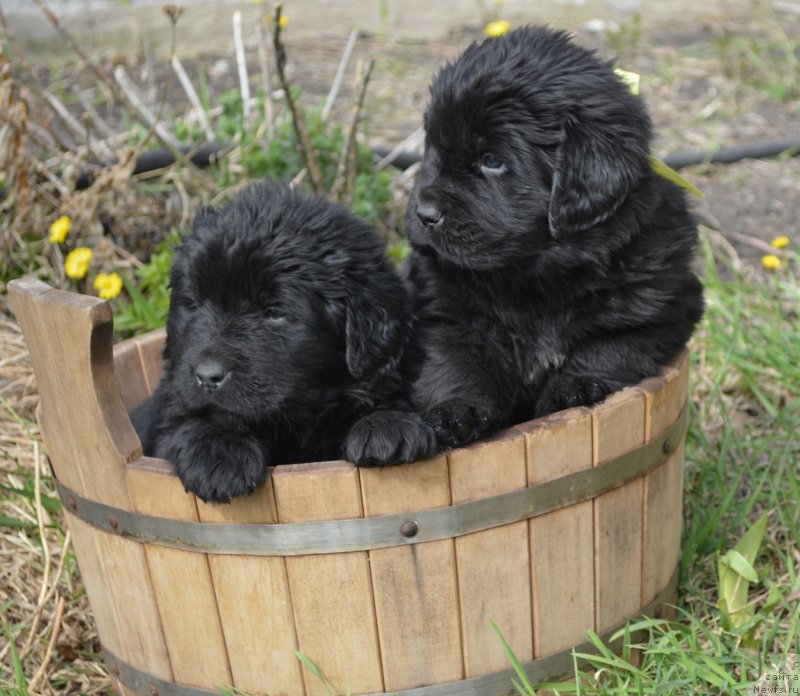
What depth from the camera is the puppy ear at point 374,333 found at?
8.88 feet

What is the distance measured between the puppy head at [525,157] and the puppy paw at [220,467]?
0.83 m

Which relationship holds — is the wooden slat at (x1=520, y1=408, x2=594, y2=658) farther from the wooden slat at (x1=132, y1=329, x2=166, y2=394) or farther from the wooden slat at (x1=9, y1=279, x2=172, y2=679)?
→ the wooden slat at (x1=132, y1=329, x2=166, y2=394)

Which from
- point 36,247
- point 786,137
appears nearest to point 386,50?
point 786,137

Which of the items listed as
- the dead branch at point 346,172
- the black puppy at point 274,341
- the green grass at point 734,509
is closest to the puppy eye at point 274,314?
the black puppy at point 274,341

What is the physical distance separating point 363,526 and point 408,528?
4.4 inches

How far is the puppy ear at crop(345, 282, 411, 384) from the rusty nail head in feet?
1.45

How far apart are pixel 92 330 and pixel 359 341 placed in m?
0.69

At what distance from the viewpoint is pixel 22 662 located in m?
3.29

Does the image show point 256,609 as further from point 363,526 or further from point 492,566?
point 492,566

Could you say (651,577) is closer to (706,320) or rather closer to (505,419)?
(505,419)

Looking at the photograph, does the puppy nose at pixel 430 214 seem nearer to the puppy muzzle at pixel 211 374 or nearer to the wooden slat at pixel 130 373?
the puppy muzzle at pixel 211 374

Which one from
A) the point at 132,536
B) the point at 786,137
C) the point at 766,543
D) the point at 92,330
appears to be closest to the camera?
the point at 92,330

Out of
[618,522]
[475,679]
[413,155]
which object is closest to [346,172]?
[413,155]

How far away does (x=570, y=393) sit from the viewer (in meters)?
2.77
